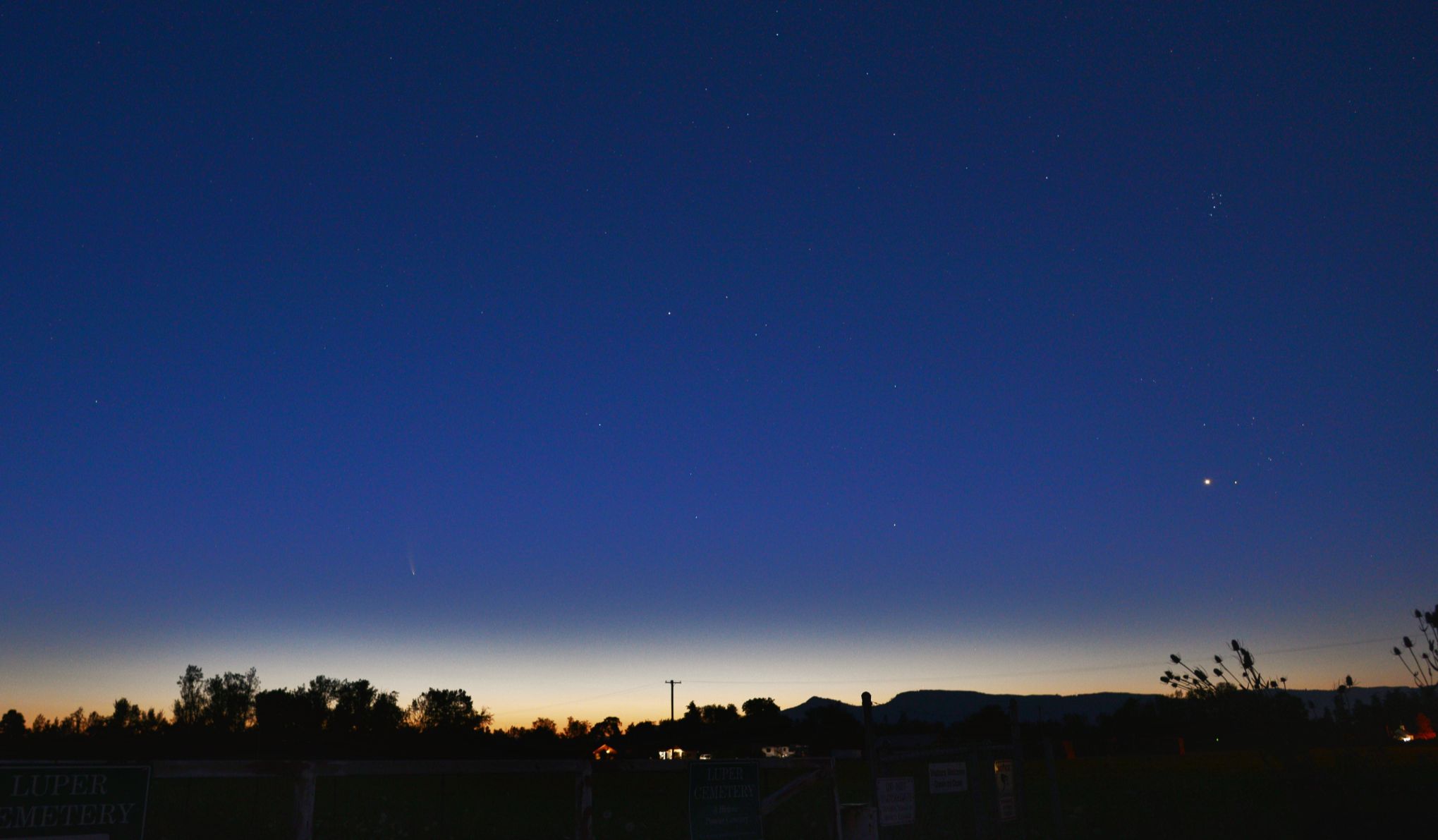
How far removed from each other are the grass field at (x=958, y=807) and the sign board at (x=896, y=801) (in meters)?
0.81

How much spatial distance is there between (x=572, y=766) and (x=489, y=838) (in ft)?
68.7

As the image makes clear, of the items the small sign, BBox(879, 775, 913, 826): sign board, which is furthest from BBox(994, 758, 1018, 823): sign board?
BBox(879, 775, 913, 826): sign board

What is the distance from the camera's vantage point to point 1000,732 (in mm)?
93125

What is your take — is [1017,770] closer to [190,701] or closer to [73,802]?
[73,802]

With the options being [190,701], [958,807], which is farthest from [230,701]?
[958,807]

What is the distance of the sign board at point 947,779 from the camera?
14031mm

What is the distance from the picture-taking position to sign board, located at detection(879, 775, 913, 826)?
492 inches

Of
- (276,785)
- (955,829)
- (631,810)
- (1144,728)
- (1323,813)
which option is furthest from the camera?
(1144,728)

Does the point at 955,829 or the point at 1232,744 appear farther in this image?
the point at 1232,744

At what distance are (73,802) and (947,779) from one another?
37.5ft

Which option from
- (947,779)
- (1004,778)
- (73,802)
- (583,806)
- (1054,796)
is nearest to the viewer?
(73,802)

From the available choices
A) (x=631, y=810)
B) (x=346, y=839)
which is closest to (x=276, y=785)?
(x=631, y=810)

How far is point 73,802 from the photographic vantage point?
570 centimetres

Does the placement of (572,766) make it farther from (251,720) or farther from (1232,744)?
(251,720)
